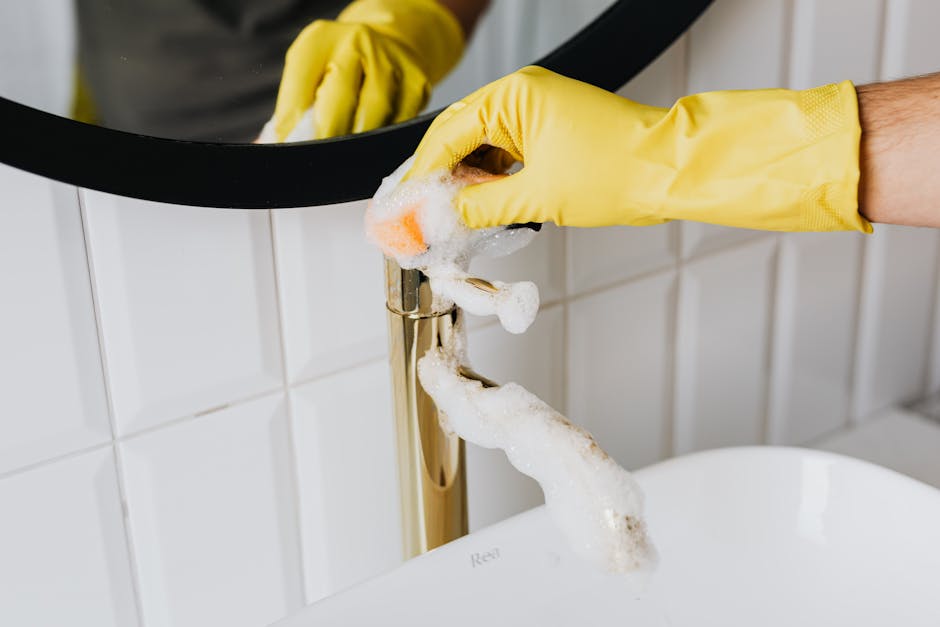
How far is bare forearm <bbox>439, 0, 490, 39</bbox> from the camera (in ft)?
2.33

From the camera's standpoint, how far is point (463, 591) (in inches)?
26.5

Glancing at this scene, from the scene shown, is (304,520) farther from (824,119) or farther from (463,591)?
(824,119)

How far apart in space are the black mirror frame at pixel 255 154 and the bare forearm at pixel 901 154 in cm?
23

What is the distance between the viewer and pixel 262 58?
639 mm

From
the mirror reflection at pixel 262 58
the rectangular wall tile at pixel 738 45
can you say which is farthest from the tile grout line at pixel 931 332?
the mirror reflection at pixel 262 58

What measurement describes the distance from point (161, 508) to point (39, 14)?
1.05 ft

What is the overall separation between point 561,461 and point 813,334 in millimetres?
581

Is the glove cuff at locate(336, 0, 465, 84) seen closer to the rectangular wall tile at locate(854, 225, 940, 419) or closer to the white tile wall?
the white tile wall

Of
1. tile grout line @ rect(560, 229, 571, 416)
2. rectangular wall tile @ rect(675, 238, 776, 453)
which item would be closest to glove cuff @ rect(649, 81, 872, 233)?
tile grout line @ rect(560, 229, 571, 416)

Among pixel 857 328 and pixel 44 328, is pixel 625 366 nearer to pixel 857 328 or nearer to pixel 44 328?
pixel 857 328

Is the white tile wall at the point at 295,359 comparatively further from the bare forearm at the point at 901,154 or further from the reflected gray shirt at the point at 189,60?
the bare forearm at the point at 901,154

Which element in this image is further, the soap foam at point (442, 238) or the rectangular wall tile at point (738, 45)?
the rectangular wall tile at point (738, 45)

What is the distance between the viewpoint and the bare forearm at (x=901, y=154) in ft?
1.94

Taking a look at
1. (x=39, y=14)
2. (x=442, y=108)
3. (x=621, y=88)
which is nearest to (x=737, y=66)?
(x=621, y=88)
